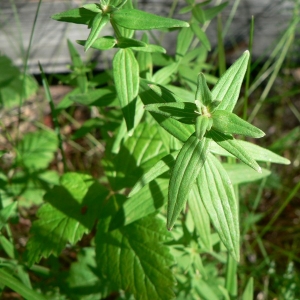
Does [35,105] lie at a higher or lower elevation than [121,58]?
lower

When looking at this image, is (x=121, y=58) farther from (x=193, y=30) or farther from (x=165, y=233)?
(x=165, y=233)

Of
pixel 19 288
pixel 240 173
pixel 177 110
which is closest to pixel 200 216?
pixel 240 173

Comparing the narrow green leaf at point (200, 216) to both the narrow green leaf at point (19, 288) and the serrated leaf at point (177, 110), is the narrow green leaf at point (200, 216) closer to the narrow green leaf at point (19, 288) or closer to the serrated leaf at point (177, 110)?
the serrated leaf at point (177, 110)

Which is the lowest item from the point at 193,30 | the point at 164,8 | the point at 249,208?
the point at 249,208

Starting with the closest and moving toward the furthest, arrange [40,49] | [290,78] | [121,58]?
[121,58] → [40,49] → [290,78]

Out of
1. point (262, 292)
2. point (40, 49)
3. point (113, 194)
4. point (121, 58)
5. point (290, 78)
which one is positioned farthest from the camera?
point (290, 78)

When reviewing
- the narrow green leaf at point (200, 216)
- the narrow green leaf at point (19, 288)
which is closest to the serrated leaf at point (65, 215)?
the narrow green leaf at point (19, 288)

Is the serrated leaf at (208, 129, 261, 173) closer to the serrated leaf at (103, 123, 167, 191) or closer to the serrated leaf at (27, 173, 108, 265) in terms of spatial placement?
the serrated leaf at (103, 123, 167, 191)

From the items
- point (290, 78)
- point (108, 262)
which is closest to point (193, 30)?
point (108, 262)
